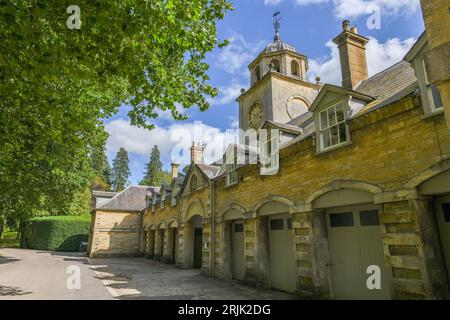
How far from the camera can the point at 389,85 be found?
9.15 meters

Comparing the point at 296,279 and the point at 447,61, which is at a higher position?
the point at 447,61

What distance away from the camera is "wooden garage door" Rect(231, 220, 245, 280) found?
13.1 meters

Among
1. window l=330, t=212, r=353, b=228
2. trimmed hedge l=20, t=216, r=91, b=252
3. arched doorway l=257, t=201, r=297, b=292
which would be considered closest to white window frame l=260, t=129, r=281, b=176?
arched doorway l=257, t=201, r=297, b=292

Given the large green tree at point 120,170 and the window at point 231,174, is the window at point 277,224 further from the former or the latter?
the large green tree at point 120,170

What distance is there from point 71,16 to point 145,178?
69174 millimetres

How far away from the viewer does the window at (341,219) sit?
838cm

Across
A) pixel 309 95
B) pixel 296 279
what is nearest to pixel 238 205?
pixel 296 279

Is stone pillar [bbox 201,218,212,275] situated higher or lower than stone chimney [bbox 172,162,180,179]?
lower

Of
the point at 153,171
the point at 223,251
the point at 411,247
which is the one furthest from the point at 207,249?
the point at 153,171

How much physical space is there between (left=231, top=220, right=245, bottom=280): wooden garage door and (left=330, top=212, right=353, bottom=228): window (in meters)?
5.37

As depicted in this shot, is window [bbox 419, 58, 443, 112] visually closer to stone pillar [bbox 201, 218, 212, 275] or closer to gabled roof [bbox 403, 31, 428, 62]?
gabled roof [bbox 403, 31, 428, 62]

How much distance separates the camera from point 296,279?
9.51 meters

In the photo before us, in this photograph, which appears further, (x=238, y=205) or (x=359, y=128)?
(x=238, y=205)

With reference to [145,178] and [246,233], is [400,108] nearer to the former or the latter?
[246,233]
